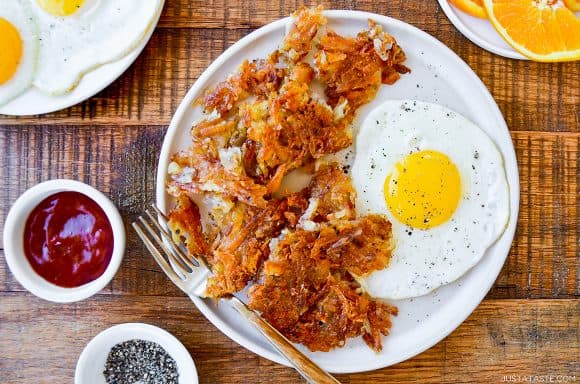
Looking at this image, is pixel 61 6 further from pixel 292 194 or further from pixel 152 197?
pixel 292 194

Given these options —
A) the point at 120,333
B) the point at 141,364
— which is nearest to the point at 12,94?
the point at 120,333

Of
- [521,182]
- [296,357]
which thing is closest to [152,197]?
[296,357]

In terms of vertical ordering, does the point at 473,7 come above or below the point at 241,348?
above

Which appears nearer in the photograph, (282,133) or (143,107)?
(282,133)

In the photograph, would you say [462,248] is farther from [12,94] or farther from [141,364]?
[12,94]

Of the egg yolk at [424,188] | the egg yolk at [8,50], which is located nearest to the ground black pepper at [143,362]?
the egg yolk at [424,188]

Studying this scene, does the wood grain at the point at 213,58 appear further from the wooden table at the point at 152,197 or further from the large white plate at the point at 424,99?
the large white plate at the point at 424,99
